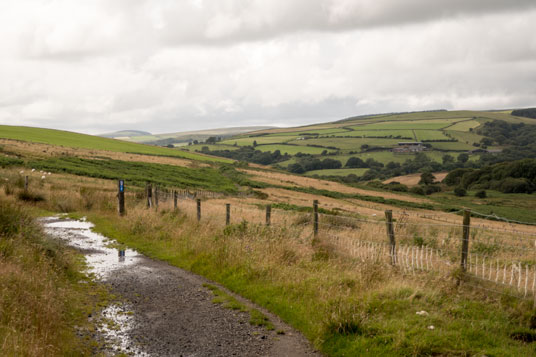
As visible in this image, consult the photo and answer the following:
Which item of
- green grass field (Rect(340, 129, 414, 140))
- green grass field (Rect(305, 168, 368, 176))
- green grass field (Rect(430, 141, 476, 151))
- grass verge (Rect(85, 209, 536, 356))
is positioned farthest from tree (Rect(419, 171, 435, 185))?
grass verge (Rect(85, 209, 536, 356))

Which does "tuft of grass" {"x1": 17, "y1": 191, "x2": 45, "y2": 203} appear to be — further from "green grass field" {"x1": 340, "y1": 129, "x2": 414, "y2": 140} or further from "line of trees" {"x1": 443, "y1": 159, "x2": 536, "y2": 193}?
"green grass field" {"x1": 340, "y1": 129, "x2": 414, "y2": 140}

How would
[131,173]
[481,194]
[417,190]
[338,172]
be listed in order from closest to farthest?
[131,173] → [481,194] → [417,190] → [338,172]

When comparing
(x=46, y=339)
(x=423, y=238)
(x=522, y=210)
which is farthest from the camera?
(x=522, y=210)

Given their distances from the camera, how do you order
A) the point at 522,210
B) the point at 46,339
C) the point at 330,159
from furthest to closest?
the point at 330,159 < the point at 522,210 < the point at 46,339

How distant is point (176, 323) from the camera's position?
9242mm

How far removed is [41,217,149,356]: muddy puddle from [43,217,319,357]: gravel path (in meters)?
0.02

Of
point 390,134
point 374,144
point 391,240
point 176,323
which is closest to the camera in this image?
point 176,323

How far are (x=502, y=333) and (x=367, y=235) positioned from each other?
6.84 metres

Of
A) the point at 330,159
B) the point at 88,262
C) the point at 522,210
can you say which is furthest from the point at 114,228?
the point at 330,159

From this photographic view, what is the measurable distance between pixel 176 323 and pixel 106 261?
6422mm

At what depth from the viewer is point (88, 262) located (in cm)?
1436

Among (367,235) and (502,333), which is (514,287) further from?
(367,235)

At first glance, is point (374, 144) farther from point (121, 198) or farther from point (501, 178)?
point (121, 198)

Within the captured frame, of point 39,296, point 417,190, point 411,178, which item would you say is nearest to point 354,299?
point 39,296
